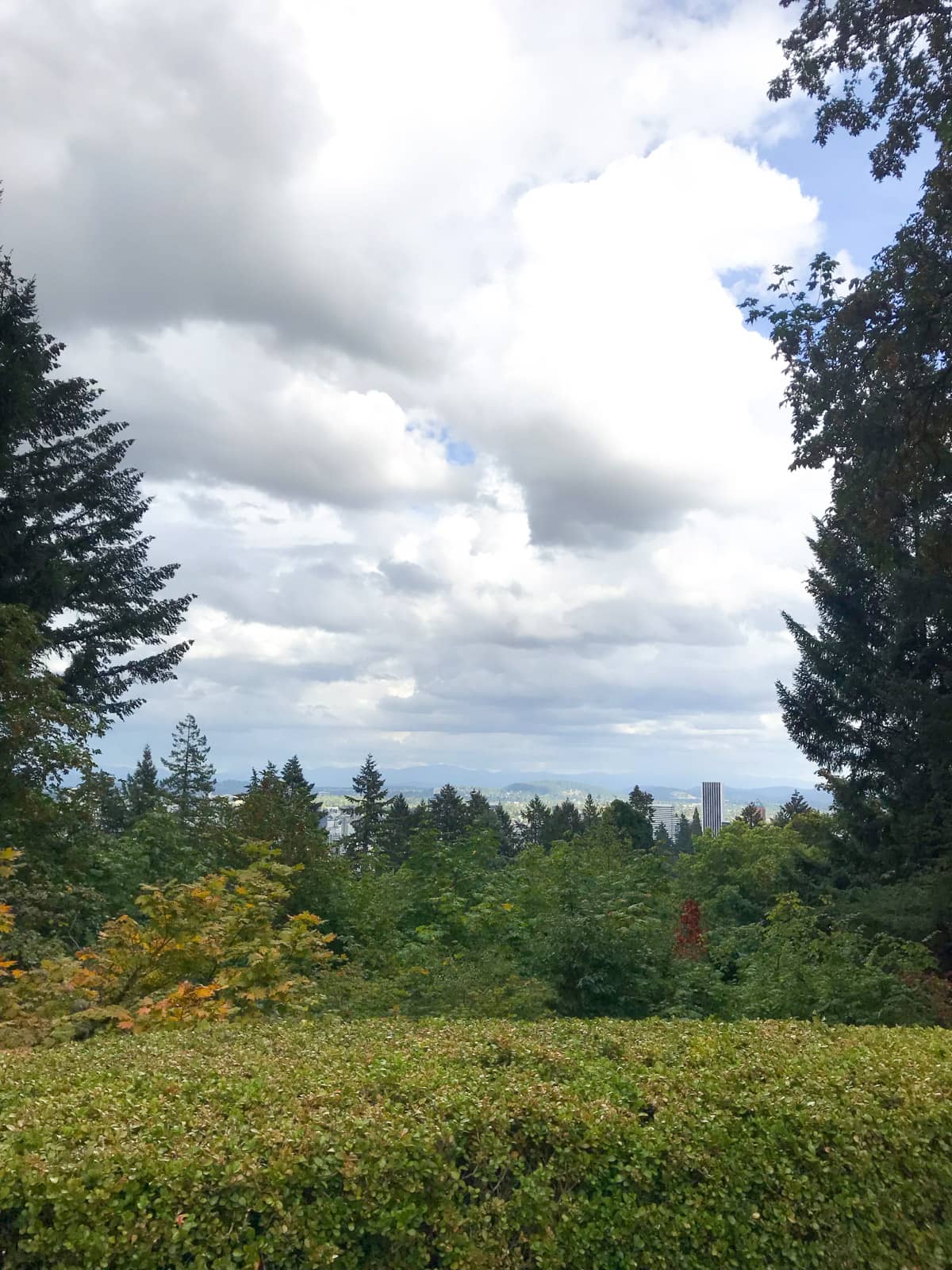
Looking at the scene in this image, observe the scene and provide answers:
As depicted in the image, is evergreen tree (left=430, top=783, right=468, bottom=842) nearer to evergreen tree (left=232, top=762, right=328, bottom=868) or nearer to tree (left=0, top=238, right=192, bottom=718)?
tree (left=0, top=238, right=192, bottom=718)

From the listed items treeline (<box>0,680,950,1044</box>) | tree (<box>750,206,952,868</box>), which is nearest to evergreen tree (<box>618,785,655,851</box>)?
tree (<box>750,206,952,868</box>)

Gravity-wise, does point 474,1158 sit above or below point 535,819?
below

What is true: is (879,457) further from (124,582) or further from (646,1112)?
(124,582)

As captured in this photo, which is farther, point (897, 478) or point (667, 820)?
point (667, 820)

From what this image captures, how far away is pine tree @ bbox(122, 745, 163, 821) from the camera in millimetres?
12445

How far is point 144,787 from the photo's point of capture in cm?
3491

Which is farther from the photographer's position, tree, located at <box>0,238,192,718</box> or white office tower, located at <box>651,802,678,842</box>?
white office tower, located at <box>651,802,678,842</box>

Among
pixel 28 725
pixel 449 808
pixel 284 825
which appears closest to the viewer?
pixel 28 725

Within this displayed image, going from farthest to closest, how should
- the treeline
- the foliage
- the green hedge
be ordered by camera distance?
the treeline
the foliage
the green hedge

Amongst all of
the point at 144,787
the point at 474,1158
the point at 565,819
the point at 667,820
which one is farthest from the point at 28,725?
the point at 667,820

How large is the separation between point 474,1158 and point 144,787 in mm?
35360

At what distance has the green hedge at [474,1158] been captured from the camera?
2645 mm

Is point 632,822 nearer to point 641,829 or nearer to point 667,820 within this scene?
point 641,829

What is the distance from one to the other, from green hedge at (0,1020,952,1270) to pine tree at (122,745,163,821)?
8546 millimetres
